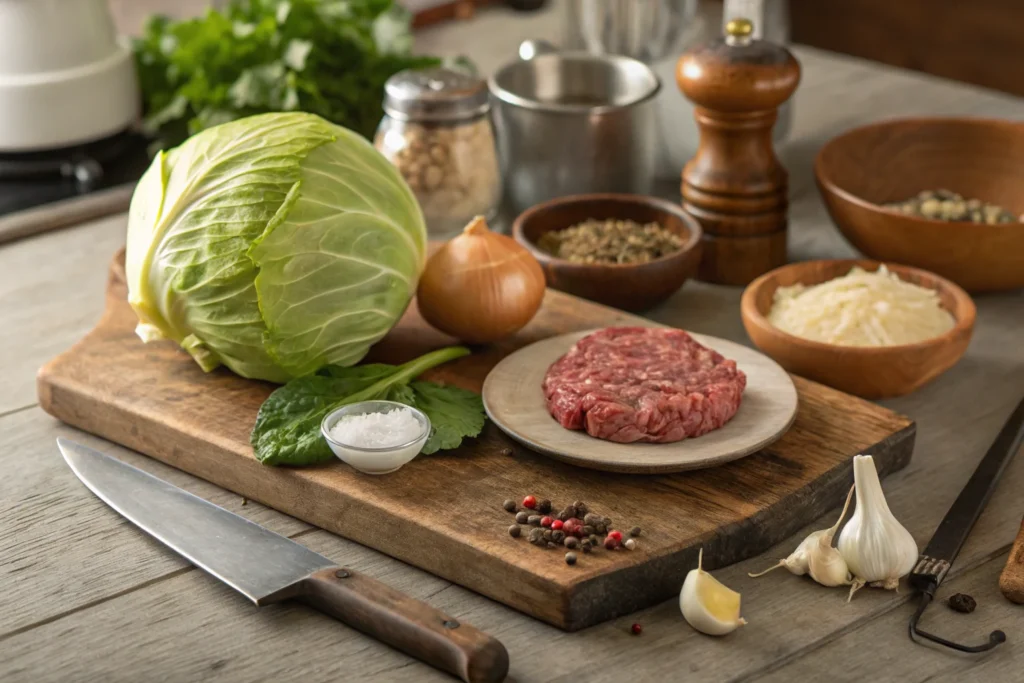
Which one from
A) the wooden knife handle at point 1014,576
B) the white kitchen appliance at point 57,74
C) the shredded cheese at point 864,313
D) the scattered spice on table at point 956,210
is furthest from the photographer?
the white kitchen appliance at point 57,74

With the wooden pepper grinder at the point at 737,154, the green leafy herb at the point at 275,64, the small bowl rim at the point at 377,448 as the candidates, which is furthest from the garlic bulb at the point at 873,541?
the green leafy herb at the point at 275,64

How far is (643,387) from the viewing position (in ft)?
4.30

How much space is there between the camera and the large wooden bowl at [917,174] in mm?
1681

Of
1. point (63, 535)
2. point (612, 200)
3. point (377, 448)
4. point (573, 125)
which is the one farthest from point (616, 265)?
point (63, 535)

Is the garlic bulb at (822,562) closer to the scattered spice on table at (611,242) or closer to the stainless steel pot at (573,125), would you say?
the scattered spice on table at (611,242)

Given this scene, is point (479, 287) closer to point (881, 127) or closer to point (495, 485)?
point (495, 485)

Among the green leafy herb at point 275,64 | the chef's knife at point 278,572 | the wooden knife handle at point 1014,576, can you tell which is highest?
the green leafy herb at point 275,64

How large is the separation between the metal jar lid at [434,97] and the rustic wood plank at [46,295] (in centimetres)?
53

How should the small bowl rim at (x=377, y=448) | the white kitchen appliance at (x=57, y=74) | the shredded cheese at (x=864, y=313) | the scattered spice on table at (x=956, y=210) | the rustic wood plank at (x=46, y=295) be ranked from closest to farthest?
the small bowl rim at (x=377, y=448) → the shredded cheese at (x=864, y=313) → the rustic wood plank at (x=46, y=295) → the scattered spice on table at (x=956, y=210) → the white kitchen appliance at (x=57, y=74)

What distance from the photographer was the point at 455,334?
153 centimetres

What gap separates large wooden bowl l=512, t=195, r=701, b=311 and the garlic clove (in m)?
0.61

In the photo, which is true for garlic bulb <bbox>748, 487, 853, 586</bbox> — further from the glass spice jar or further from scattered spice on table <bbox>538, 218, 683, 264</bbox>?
the glass spice jar

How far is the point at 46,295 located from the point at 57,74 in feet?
1.59

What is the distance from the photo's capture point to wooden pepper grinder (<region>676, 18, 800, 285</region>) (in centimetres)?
164
